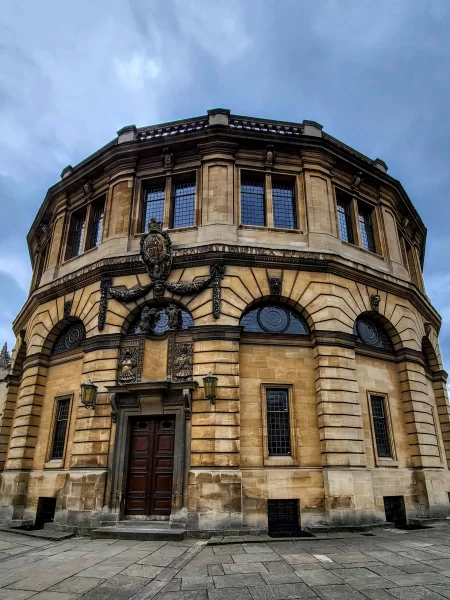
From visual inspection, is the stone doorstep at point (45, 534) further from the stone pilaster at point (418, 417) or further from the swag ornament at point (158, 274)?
the stone pilaster at point (418, 417)

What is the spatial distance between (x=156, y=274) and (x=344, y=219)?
31.5 feet

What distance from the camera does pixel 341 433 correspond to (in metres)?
14.3

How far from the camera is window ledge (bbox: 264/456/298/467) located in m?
14.1

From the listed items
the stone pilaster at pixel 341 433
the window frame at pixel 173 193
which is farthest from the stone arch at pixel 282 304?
the window frame at pixel 173 193

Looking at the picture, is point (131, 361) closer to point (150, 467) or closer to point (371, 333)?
point (150, 467)

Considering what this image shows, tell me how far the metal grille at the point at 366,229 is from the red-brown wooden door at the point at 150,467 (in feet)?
41.5

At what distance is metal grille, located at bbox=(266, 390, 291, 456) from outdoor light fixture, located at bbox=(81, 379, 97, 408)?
6314mm

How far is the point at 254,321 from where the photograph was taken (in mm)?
16062

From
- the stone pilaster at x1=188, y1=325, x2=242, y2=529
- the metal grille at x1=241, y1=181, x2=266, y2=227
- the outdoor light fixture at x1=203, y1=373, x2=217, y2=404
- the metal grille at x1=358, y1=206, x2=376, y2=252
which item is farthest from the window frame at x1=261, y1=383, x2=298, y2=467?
the metal grille at x1=358, y1=206, x2=376, y2=252

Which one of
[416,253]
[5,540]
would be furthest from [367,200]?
[5,540]

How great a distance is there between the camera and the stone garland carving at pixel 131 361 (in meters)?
15.4

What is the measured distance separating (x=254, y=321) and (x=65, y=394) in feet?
28.0

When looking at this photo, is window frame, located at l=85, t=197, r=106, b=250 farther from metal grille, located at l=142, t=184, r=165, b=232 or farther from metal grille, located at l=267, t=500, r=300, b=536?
metal grille, located at l=267, t=500, r=300, b=536

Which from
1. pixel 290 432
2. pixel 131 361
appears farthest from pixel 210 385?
pixel 131 361
